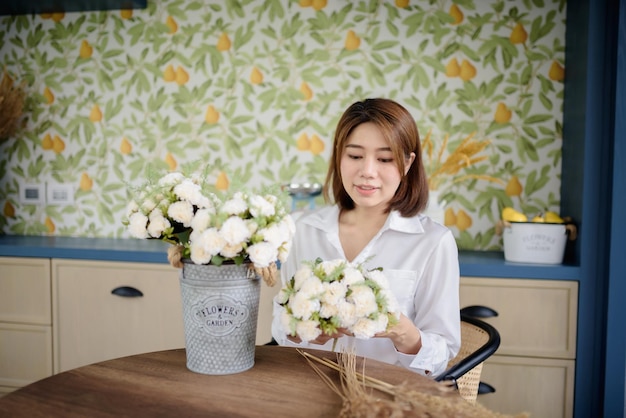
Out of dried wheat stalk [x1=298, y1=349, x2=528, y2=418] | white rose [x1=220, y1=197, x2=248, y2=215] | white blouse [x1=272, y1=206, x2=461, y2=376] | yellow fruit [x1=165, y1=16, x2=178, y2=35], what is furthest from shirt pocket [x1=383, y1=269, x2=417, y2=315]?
yellow fruit [x1=165, y1=16, x2=178, y2=35]

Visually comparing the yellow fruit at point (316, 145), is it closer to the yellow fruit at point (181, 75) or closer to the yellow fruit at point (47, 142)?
the yellow fruit at point (181, 75)

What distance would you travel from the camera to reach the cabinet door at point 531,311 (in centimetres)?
225

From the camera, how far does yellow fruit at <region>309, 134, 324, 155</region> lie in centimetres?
291

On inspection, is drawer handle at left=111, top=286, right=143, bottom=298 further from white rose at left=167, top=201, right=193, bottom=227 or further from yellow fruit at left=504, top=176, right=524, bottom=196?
yellow fruit at left=504, top=176, right=524, bottom=196

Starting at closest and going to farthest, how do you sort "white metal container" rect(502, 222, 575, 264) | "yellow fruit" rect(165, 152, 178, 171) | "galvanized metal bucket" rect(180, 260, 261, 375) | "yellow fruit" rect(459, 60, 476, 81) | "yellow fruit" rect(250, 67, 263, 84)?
"galvanized metal bucket" rect(180, 260, 261, 375) → "white metal container" rect(502, 222, 575, 264) → "yellow fruit" rect(459, 60, 476, 81) → "yellow fruit" rect(250, 67, 263, 84) → "yellow fruit" rect(165, 152, 178, 171)

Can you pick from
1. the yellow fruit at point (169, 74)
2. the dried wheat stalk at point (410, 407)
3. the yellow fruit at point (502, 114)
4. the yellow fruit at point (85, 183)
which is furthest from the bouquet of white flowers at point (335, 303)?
the yellow fruit at point (85, 183)

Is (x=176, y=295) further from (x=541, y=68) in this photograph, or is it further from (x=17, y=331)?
(x=541, y=68)

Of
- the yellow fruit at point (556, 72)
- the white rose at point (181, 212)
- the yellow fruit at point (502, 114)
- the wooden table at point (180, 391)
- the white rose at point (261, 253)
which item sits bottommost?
the wooden table at point (180, 391)

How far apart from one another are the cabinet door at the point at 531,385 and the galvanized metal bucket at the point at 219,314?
58.5 inches

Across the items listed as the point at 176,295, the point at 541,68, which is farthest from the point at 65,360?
the point at 541,68

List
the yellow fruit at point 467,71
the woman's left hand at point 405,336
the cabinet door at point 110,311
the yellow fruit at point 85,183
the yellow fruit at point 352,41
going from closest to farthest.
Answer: the woman's left hand at point 405,336 → the cabinet door at point 110,311 → the yellow fruit at point 467,71 → the yellow fruit at point 352,41 → the yellow fruit at point 85,183

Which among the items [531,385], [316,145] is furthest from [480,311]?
[316,145]

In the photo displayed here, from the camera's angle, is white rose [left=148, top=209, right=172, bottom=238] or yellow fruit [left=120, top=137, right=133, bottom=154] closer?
white rose [left=148, top=209, right=172, bottom=238]

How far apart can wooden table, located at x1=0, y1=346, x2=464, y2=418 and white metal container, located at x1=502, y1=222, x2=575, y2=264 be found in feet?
4.37
